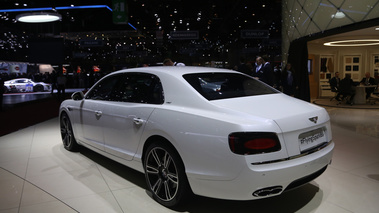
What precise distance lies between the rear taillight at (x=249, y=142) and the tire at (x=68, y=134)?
354cm

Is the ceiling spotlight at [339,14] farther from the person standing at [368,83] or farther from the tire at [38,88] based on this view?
the tire at [38,88]

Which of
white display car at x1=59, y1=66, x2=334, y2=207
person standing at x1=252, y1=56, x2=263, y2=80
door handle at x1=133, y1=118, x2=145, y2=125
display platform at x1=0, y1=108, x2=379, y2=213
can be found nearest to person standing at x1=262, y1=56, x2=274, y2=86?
person standing at x1=252, y1=56, x2=263, y2=80

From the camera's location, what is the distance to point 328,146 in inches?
120

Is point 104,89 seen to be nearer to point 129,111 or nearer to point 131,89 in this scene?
point 131,89

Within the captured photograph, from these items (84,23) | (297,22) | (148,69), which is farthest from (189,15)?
(148,69)

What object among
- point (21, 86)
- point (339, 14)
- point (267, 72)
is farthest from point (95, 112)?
point (21, 86)

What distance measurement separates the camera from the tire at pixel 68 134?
5204 mm

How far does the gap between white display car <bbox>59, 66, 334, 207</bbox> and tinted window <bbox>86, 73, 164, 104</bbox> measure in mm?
16

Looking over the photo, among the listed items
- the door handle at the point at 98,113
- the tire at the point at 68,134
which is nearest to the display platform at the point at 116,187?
the tire at the point at 68,134

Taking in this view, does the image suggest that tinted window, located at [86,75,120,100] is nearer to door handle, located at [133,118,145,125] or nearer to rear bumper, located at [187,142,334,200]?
door handle, located at [133,118,145,125]

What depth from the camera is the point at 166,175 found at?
310 centimetres

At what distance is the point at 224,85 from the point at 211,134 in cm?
106

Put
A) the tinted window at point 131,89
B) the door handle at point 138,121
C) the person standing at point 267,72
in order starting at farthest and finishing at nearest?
the person standing at point 267,72
the tinted window at point 131,89
the door handle at point 138,121

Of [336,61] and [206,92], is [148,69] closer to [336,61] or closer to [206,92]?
[206,92]
